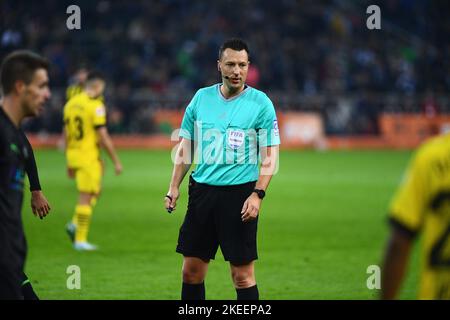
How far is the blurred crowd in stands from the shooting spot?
98.9 feet

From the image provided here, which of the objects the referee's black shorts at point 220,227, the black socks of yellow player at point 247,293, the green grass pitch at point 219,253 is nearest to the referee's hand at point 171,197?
the referee's black shorts at point 220,227

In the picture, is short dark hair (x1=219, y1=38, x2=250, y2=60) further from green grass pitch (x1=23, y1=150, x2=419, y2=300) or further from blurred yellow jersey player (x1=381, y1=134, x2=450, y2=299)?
blurred yellow jersey player (x1=381, y1=134, x2=450, y2=299)

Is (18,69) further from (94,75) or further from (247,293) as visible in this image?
(94,75)

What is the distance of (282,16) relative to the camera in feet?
116

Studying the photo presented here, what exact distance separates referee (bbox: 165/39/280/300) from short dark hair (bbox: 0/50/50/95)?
2.17 m

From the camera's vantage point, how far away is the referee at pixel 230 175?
7.12 m

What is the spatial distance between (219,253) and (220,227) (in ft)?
17.9

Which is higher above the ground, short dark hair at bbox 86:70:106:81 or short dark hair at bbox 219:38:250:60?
short dark hair at bbox 86:70:106:81

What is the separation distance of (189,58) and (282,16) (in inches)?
201

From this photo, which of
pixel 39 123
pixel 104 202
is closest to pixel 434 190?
pixel 104 202

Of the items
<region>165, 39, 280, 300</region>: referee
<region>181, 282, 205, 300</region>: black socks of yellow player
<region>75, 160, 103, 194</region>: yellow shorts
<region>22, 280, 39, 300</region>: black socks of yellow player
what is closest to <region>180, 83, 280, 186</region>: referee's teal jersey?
<region>165, 39, 280, 300</region>: referee

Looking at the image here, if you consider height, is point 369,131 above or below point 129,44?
below

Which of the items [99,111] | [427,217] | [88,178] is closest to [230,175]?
[427,217]
